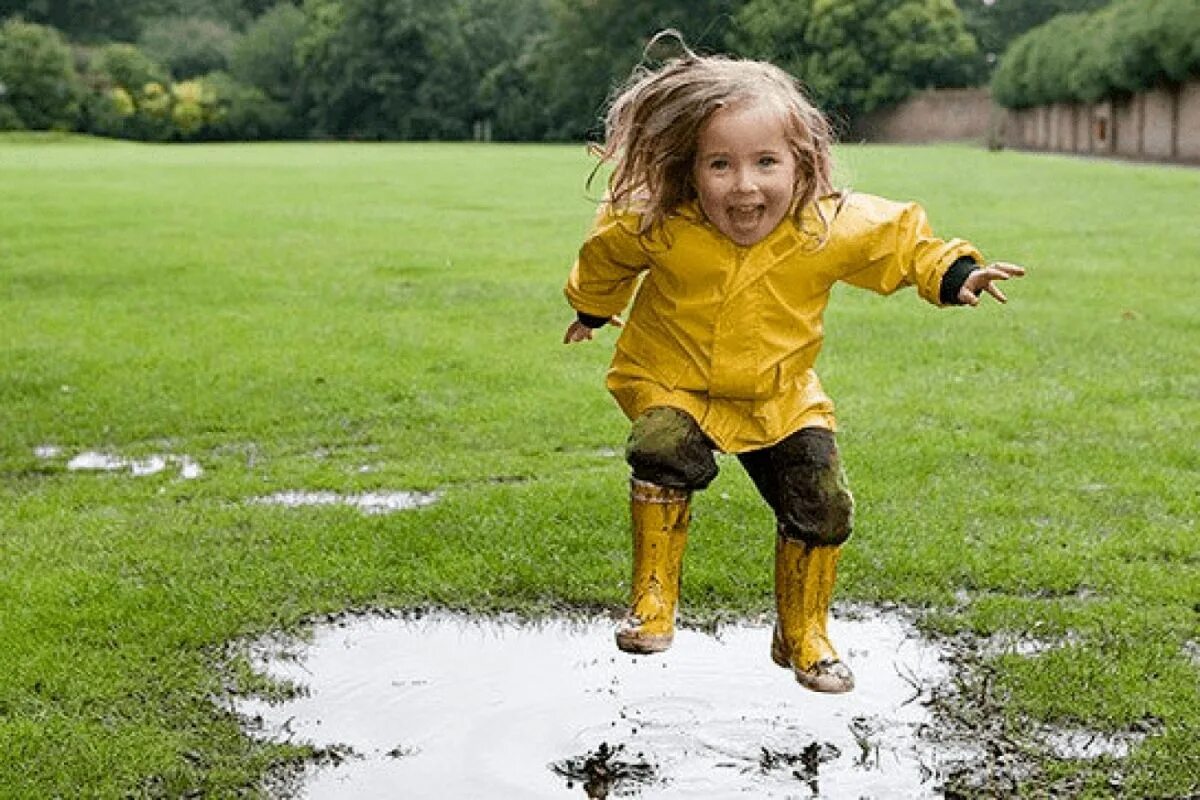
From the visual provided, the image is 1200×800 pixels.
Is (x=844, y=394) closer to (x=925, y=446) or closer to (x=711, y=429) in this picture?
(x=925, y=446)

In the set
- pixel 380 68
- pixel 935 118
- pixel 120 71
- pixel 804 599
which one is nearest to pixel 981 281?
pixel 804 599

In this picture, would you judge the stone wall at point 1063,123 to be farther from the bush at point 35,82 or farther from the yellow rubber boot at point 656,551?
the yellow rubber boot at point 656,551

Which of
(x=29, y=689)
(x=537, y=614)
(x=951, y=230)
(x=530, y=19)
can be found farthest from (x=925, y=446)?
(x=530, y=19)

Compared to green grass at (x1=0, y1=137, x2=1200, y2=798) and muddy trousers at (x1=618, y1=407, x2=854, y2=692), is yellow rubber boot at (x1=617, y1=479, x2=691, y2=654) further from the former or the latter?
green grass at (x1=0, y1=137, x2=1200, y2=798)

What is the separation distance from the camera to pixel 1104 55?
175 ft

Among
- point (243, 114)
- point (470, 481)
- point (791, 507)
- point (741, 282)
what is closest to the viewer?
point (741, 282)

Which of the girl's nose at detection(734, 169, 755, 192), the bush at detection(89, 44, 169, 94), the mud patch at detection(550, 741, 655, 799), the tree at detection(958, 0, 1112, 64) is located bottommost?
the mud patch at detection(550, 741, 655, 799)

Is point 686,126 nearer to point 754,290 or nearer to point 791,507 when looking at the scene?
point 754,290

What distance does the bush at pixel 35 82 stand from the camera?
73.4 m

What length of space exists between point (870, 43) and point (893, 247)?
69.9 m

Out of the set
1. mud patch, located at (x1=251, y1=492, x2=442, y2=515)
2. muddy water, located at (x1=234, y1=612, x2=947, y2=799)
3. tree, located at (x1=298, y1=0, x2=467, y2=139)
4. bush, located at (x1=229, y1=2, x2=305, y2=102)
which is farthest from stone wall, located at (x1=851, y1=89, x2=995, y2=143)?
muddy water, located at (x1=234, y1=612, x2=947, y2=799)

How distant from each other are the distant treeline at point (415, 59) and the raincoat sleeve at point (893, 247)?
6126 centimetres

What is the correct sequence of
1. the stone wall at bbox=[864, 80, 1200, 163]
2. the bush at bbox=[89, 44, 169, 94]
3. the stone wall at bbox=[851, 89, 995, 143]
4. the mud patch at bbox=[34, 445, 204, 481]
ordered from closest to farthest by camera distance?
the mud patch at bbox=[34, 445, 204, 481], the stone wall at bbox=[864, 80, 1200, 163], the stone wall at bbox=[851, 89, 995, 143], the bush at bbox=[89, 44, 169, 94]

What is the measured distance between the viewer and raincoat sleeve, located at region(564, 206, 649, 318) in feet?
14.6
